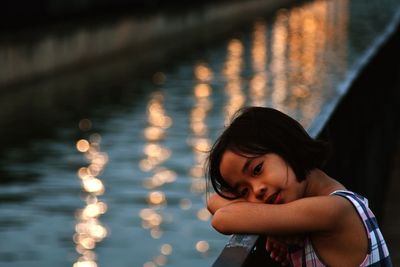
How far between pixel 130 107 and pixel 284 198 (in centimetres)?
1783

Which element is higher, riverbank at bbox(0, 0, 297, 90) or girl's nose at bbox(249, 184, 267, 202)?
riverbank at bbox(0, 0, 297, 90)

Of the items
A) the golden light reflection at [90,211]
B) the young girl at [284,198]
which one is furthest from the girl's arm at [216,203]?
the golden light reflection at [90,211]

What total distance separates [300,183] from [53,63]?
22.7 meters

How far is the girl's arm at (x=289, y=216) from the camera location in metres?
3.35

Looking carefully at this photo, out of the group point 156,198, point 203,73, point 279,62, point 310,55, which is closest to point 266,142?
point 156,198

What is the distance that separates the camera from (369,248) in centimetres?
344

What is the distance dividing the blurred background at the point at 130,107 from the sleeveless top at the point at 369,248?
159cm

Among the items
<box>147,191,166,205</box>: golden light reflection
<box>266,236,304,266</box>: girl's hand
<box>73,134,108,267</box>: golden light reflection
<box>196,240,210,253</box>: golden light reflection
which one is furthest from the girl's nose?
<box>147,191,166,205</box>: golden light reflection

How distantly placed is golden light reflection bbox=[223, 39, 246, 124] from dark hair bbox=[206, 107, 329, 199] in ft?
41.6

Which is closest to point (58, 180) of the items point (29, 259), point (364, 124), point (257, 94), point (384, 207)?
point (29, 259)

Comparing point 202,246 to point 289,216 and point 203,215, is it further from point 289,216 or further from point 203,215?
point 289,216

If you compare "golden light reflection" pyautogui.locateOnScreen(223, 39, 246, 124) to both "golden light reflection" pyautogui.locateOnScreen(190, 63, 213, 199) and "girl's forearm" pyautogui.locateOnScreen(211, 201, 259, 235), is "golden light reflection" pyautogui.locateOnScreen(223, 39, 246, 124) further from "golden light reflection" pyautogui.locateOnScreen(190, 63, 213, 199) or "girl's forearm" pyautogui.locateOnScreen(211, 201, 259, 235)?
"girl's forearm" pyautogui.locateOnScreen(211, 201, 259, 235)

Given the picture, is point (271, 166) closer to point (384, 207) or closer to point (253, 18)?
point (384, 207)

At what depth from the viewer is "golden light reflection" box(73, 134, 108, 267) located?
35.2 ft
